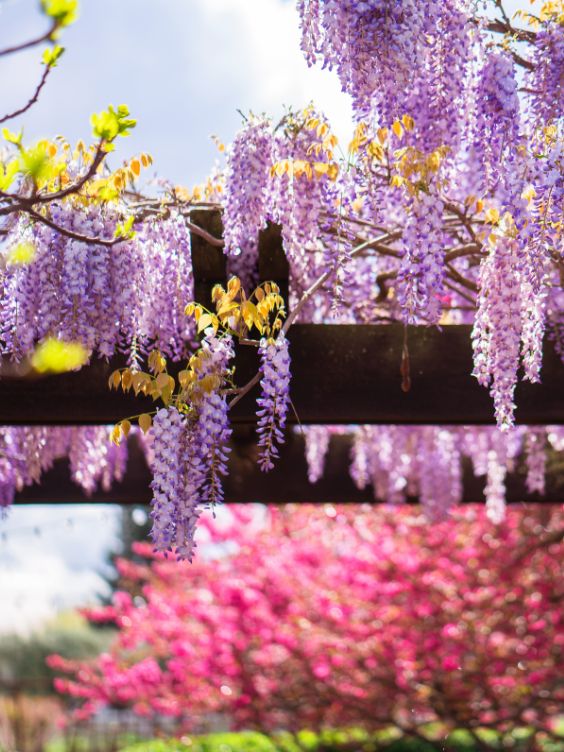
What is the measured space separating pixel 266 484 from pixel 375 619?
11.6 ft

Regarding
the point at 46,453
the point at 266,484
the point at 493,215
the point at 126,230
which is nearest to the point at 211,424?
the point at 126,230

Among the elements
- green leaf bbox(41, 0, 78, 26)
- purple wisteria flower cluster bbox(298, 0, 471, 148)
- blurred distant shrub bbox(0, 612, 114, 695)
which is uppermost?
purple wisteria flower cluster bbox(298, 0, 471, 148)

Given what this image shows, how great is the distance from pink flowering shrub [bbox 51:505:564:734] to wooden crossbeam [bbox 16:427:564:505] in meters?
2.55

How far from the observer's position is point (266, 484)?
558 cm

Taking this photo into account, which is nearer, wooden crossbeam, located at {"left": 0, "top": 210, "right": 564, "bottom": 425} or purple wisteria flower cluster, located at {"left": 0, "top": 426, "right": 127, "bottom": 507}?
wooden crossbeam, located at {"left": 0, "top": 210, "right": 564, "bottom": 425}

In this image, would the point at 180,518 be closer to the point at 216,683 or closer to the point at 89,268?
the point at 89,268

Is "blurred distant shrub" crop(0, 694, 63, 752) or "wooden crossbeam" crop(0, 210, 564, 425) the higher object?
"wooden crossbeam" crop(0, 210, 564, 425)

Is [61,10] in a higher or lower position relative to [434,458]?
higher

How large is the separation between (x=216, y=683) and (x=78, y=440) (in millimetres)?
4712

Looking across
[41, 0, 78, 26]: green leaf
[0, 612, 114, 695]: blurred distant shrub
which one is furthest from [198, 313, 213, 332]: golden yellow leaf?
[0, 612, 114, 695]: blurred distant shrub

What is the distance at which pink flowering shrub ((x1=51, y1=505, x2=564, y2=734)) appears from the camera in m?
8.54

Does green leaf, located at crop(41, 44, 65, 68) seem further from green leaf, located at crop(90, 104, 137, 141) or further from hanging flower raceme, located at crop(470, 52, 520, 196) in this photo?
hanging flower raceme, located at crop(470, 52, 520, 196)

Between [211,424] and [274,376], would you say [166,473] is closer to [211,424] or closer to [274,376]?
[211,424]

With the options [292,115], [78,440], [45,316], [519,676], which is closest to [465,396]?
[292,115]
